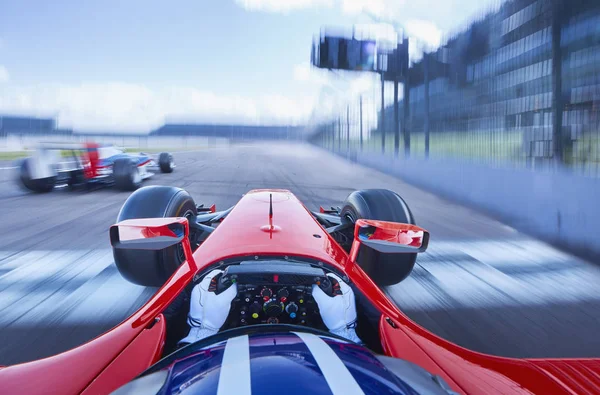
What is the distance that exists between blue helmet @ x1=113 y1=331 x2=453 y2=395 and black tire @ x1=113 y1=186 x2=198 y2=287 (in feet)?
6.29

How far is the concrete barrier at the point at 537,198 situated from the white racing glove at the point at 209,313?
4528 millimetres

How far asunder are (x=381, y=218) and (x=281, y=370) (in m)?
2.62

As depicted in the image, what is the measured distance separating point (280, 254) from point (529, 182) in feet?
18.4

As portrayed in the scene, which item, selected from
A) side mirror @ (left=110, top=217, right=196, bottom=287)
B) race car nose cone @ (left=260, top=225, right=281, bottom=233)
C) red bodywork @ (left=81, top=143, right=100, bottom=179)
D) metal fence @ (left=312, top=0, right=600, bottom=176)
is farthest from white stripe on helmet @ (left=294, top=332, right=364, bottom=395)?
red bodywork @ (left=81, top=143, right=100, bottom=179)

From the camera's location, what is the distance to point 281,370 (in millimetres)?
893

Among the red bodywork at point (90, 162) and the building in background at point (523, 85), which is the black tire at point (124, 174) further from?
the building in background at point (523, 85)

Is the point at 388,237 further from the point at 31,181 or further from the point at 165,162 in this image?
the point at 165,162

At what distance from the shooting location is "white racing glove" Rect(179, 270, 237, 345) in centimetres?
160

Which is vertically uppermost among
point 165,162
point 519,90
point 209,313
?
point 519,90

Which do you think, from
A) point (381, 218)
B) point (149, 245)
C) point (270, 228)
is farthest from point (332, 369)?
point (381, 218)

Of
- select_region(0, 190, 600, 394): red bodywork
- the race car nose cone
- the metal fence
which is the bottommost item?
select_region(0, 190, 600, 394): red bodywork

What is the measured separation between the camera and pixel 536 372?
1.37m

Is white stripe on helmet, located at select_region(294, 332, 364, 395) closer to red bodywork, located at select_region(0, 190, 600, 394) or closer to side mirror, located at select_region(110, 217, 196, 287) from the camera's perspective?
red bodywork, located at select_region(0, 190, 600, 394)

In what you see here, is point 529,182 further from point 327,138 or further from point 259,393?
point 327,138
